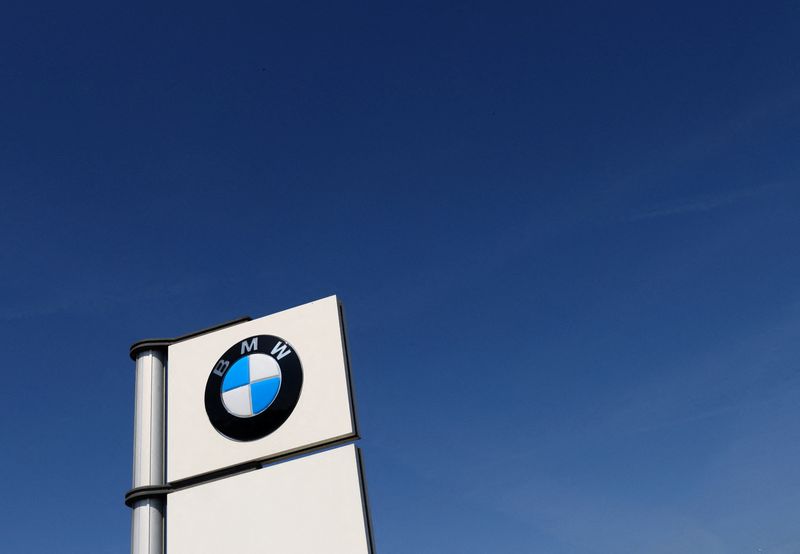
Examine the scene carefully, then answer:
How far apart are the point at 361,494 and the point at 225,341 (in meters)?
3.13

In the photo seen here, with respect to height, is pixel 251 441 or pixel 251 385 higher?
pixel 251 385

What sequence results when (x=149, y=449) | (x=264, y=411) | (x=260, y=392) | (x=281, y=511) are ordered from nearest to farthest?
(x=281, y=511) → (x=264, y=411) → (x=260, y=392) → (x=149, y=449)

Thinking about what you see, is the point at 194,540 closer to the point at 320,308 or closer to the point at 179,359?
the point at 179,359

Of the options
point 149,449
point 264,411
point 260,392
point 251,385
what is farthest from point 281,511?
point 149,449

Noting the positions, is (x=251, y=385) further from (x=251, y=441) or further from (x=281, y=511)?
(x=281, y=511)

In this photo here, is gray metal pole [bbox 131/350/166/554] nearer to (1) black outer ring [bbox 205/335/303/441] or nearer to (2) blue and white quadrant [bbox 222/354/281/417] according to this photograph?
(1) black outer ring [bbox 205/335/303/441]

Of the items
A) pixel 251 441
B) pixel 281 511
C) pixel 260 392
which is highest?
pixel 260 392

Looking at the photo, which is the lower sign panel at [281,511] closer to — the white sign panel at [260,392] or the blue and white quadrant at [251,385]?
the white sign panel at [260,392]

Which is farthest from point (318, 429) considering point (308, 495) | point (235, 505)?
point (235, 505)

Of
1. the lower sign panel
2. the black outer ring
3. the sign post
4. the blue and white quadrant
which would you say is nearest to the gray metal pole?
the sign post

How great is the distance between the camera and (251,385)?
10570mm

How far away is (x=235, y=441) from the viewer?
34.2ft

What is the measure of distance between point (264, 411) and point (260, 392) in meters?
0.28

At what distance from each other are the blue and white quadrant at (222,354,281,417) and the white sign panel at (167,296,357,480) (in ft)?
0.04
